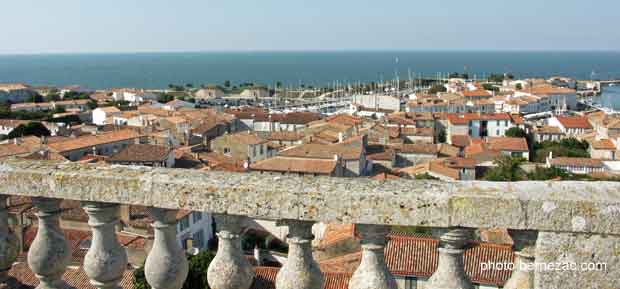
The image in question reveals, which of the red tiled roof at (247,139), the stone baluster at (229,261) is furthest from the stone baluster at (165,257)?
the red tiled roof at (247,139)

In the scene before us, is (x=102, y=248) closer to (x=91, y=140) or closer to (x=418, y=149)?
(x=91, y=140)

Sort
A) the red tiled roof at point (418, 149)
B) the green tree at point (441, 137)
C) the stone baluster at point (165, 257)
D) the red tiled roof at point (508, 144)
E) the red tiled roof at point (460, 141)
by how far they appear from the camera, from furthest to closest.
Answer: the green tree at point (441, 137), the red tiled roof at point (460, 141), the red tiled roof at point (508, 144), the red tiled roof at point (418, 149), the stone baluster at point (165, 257)

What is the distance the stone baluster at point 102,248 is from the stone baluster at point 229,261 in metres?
0.62

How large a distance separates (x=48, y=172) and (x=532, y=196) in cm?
256

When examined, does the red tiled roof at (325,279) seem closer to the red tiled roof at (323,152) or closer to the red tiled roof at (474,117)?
the red tiled roof at (323,152)

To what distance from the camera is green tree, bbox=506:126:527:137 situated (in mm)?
68000

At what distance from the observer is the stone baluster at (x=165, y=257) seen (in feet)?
9.87

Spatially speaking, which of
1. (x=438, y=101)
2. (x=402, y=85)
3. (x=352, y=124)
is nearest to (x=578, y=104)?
(x=438, y=101)

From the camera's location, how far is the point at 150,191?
3.02 m

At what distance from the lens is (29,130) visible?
199 feet

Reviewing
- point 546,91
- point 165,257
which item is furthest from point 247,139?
point 546,91

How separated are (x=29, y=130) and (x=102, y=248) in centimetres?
6430

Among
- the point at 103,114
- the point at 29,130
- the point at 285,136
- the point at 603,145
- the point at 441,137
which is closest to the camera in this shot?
the point at 603,145

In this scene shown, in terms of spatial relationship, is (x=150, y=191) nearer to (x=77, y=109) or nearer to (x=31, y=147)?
(x=31, y=147)
